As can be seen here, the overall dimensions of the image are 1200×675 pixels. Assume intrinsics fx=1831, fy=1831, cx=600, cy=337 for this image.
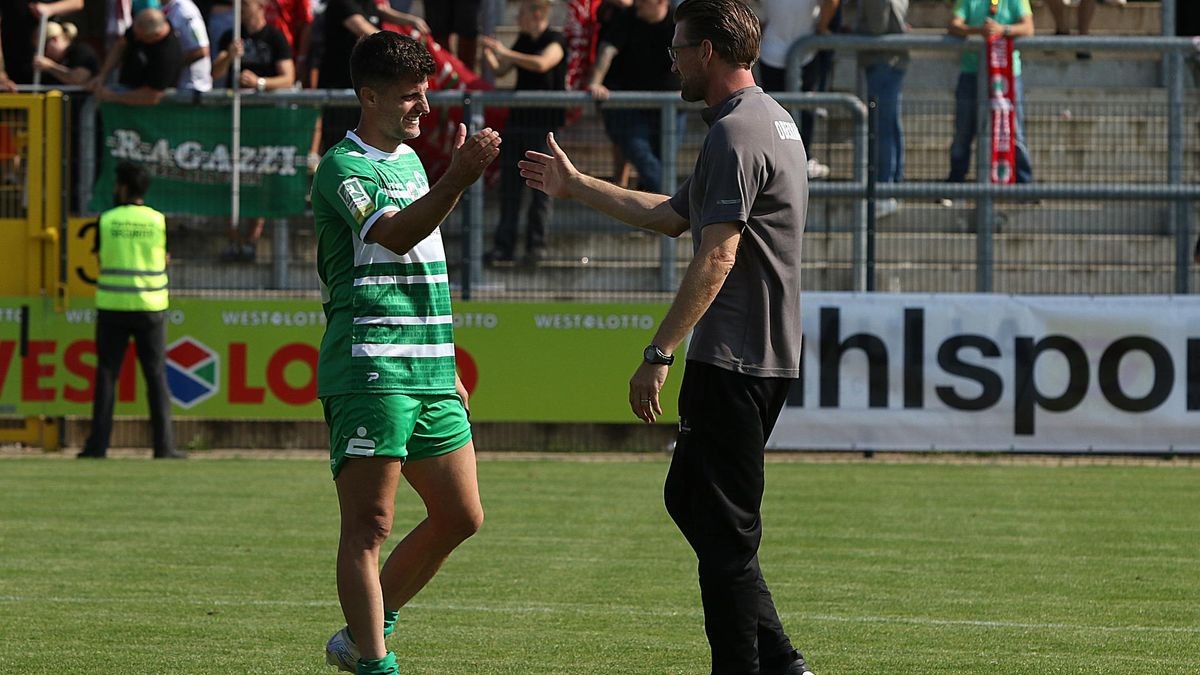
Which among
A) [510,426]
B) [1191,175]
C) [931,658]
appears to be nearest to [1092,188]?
[1191,175]

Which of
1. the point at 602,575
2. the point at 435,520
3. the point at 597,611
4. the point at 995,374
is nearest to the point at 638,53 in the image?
the point at 995,374

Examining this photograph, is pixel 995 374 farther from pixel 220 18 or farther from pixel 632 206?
pixel 632 206

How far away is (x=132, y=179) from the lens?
14.5 meters

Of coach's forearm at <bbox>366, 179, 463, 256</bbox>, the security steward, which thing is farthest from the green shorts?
the security steward

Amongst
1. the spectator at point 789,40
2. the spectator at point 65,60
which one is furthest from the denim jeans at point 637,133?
the spectator at point 65,60

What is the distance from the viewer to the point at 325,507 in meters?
11.4

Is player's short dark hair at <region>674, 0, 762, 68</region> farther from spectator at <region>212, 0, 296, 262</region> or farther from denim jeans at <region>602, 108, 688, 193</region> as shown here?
spectator at <region>212, 0, 296, 262</region>

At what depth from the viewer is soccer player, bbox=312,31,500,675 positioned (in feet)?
18.4

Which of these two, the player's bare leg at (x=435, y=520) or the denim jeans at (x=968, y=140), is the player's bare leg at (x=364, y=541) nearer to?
the player's bare leg at (x=435, y=520)

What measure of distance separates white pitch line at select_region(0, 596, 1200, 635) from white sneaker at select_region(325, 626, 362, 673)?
195cm

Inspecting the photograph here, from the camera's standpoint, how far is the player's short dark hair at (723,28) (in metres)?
5.61

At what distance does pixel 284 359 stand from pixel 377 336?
383 inches

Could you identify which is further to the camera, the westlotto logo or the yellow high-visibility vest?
the westlotto logo

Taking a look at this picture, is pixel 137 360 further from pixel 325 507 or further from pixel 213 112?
pixel 325 507
